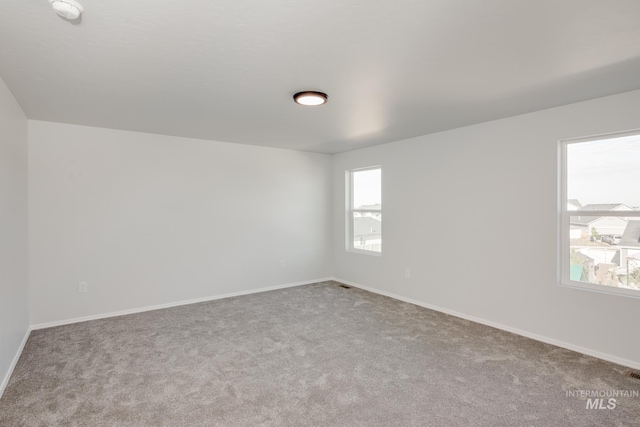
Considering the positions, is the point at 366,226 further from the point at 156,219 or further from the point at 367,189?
the point at 156,219

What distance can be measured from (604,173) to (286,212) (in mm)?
4055

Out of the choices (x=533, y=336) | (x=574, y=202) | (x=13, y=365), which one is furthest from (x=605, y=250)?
(x=13, y=365)

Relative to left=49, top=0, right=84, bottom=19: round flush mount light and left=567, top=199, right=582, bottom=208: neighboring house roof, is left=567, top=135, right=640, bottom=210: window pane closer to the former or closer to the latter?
left=567, top=199, right=582, bottom=208: neighboring house roof

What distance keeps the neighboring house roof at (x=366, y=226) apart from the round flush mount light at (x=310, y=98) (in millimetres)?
2759

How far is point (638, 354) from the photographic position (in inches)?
105

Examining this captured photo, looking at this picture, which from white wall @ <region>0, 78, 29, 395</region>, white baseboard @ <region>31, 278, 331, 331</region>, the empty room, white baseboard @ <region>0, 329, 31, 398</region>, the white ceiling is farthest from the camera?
white baseboard @ <region>31, 278, 331, 331</region>

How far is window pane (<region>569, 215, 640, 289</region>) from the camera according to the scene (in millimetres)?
2830

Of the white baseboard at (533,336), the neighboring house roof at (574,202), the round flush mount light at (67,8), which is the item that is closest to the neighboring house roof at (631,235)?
the neighboring house roof at (574,202)

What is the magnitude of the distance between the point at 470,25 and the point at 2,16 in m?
2.44

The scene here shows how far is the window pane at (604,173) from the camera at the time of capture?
2822 mm

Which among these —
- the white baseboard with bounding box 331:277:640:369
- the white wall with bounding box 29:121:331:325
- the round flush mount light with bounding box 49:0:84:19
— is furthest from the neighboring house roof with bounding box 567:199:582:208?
the round flush mount light with bounding box 49:0:84:19

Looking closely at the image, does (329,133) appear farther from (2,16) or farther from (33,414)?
(33,414)

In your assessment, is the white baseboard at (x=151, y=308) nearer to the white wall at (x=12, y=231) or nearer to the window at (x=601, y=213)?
the white wall at (x=12, y=231)

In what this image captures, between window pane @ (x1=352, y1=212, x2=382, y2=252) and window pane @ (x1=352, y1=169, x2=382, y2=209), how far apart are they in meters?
0.16
